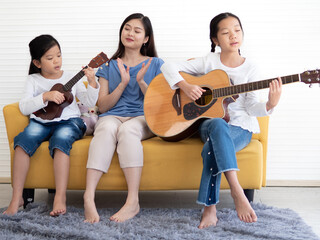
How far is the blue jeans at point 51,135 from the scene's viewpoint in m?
2.32

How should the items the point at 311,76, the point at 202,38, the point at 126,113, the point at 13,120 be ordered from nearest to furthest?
the point at 311,76
the point at 13,120
the point at 126,113
the point at 202,38

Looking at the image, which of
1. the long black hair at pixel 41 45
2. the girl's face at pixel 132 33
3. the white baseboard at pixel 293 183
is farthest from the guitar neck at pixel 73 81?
the white baseboard at pixel 293 183

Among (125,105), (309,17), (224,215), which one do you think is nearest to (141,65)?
(125,105)

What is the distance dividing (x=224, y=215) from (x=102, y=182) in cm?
67

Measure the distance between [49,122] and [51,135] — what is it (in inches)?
3.1

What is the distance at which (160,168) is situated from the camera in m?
2.36

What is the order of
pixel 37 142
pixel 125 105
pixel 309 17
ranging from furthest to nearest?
pixel 309 17, pixel 125 105, pixel 37 142

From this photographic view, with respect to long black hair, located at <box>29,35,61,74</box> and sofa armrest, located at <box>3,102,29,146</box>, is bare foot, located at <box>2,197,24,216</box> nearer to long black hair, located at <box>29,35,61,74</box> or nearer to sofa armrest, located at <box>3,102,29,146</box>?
sofa armrest, located at <box>3,102,29,146</box>

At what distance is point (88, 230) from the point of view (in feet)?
6.60

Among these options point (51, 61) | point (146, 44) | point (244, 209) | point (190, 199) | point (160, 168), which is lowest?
point (190, 199)

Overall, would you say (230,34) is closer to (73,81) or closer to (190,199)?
(73,81)

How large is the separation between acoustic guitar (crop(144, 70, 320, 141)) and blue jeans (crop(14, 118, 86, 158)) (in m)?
0.42

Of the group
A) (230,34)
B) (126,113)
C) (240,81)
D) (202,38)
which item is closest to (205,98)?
(240,81)

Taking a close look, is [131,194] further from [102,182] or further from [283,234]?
[283,234]
